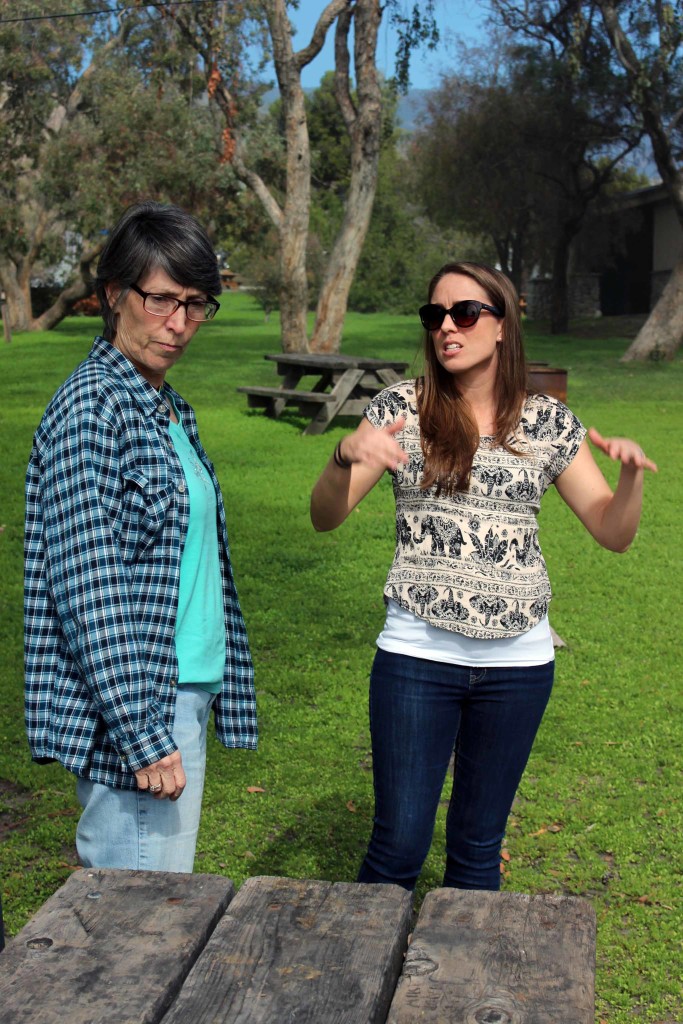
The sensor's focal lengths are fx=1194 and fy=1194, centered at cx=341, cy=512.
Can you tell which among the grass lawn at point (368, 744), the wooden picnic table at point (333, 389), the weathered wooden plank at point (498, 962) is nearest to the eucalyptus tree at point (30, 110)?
the wooden picnic table at point (333, 389)

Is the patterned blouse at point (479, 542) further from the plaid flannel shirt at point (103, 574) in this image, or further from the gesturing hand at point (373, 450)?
the plaid flannel shirt at point (103, 574)

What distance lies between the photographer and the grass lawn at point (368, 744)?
4.16 metres

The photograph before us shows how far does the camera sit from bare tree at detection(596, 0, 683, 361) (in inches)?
875

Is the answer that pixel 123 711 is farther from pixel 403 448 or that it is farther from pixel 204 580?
pixel 403 448

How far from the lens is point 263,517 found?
9.86 metres

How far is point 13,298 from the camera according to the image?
34812 mm

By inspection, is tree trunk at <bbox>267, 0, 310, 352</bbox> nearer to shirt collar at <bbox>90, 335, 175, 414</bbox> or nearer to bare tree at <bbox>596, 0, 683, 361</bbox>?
bare tree at <bbox>596, 0, 683, 361</bbox>

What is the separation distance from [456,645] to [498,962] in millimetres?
1095

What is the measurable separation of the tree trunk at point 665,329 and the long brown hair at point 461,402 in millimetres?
21800

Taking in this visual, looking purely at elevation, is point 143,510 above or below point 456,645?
above

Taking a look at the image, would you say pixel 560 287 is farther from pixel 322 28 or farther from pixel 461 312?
pixel 461 312

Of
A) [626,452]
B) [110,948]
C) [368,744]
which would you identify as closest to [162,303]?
[626,452]

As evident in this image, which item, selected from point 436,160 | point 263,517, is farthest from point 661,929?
point 436,160

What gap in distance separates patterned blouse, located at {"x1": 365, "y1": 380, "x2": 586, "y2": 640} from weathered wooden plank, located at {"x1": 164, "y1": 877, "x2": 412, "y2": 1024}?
91cm
